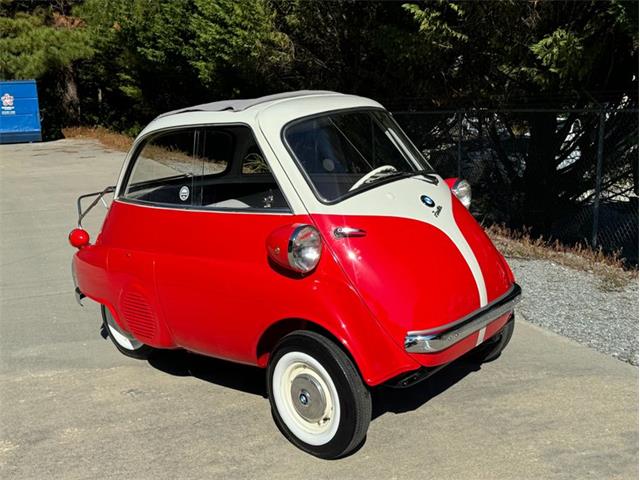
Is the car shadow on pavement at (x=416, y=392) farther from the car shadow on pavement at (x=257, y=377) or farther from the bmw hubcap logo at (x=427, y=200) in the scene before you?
the bmw hubcap logo at (x=427, y=200)

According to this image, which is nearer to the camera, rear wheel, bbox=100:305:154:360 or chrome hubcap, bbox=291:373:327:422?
chrome hubcap, bbox=291:373:327:422

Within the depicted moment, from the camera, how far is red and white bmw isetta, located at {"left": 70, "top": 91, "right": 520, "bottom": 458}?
11.4 ft

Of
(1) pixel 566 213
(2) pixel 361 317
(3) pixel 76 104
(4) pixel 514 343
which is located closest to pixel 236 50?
(1) pixel 566 213

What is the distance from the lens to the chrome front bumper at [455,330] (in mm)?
3432

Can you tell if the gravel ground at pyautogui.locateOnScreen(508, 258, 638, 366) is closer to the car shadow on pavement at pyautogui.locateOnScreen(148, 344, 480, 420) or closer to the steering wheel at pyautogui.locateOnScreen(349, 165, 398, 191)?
the car shadow on pavement at pyautogui.locateOnScreen(148, 344, 480, 420)

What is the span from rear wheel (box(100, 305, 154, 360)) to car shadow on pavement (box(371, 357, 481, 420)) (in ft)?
6.08

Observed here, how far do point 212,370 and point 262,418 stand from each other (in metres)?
0.88

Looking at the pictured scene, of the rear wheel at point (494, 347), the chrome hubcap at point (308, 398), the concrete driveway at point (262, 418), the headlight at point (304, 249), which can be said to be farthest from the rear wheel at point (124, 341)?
the rear wheel at point (494, 347)

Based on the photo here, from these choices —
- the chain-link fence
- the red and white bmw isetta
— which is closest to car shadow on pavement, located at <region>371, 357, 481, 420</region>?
the red and white bmw isetta

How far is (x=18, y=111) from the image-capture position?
2389 centimetres

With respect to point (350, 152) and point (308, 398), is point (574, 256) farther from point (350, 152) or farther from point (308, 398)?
point (308, 398)

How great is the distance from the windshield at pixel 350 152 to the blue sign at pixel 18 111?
22.4 meters

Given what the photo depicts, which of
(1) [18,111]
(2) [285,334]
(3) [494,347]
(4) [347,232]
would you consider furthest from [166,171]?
(1) [18,111]

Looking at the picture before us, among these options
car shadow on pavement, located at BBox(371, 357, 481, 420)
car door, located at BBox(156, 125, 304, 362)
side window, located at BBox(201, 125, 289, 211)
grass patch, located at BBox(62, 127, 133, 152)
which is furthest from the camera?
grass patch, located at BBox(62, 127, 133, 152)
